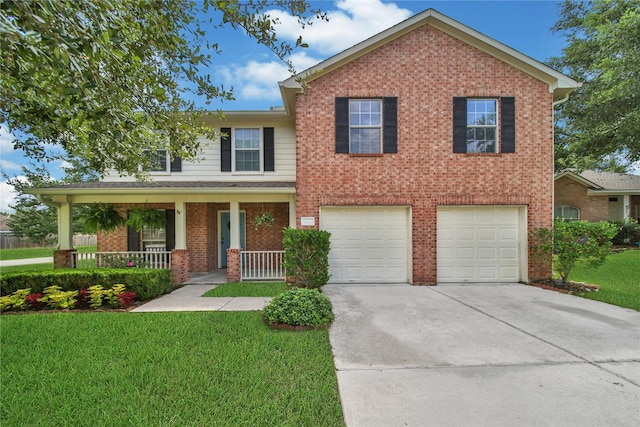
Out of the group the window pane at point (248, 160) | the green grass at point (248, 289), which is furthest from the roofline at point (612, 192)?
the green grass at point (248, 289)

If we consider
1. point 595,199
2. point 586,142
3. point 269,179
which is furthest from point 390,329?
point 595,199

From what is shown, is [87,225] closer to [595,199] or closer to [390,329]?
[390,329]

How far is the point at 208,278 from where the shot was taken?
8953 millimetres

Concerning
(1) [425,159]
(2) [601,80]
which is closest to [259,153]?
(1) [425,159]

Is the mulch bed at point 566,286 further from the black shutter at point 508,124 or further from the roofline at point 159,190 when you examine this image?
the roofline at point 159,190

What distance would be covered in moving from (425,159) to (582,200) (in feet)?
56.6

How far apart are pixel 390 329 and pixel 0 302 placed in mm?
7711

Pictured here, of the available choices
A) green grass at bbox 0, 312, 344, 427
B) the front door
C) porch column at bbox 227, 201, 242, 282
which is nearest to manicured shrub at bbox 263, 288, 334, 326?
green grass at bbox 0, 312, 344, 427

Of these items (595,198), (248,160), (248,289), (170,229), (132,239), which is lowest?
(248,289)

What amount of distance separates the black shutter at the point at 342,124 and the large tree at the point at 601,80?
29.0 feet

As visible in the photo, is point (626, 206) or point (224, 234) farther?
Result: point (626, 206)

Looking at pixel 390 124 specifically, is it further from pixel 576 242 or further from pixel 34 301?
pixel 34 301

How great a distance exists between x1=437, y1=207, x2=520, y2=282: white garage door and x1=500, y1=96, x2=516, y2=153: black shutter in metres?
1.74

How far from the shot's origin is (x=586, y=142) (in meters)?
11.2
